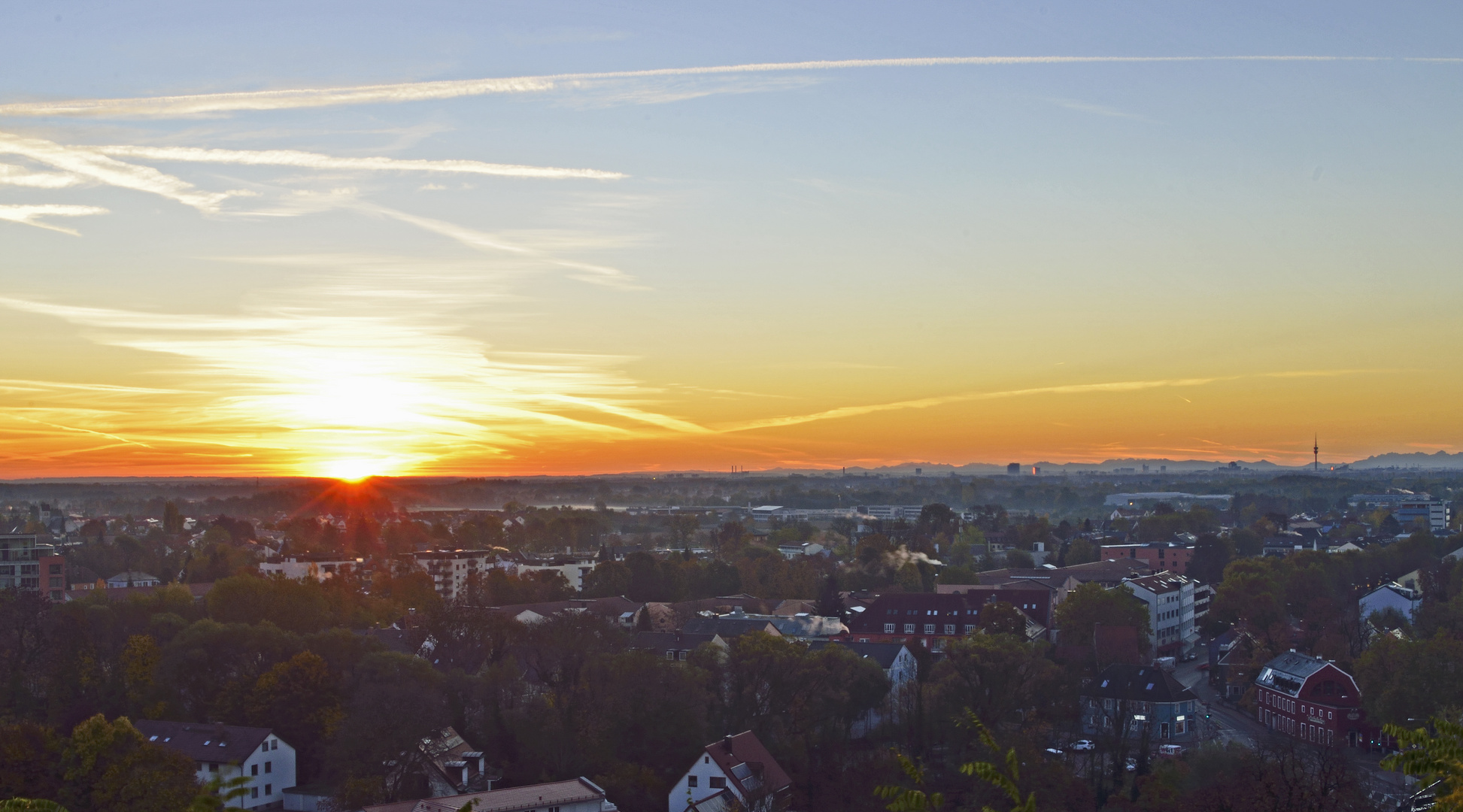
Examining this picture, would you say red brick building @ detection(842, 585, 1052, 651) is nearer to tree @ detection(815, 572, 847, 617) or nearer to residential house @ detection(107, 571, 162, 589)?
tree @ detection(815, 572, 847, 617)

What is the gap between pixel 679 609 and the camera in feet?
168

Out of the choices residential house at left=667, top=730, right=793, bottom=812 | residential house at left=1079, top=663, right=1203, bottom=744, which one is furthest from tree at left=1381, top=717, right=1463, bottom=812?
residential house at left=1079, top=663, right=1203, bottom=744

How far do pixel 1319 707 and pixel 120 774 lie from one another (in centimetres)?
2883

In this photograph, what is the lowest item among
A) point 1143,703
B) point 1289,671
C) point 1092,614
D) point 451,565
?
point 1143,703

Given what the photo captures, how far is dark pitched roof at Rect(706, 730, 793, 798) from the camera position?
2702 cm

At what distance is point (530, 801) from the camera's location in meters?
24.6

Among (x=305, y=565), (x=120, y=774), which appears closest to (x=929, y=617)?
(x=120, y=774)

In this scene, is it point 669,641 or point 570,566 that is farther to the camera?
point 570,566

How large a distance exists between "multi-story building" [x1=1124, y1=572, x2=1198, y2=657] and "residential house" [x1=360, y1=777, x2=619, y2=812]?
31.1 meters

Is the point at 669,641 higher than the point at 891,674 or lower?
higher

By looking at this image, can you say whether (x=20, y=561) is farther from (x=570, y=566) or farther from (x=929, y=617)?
(x=929, y=617)

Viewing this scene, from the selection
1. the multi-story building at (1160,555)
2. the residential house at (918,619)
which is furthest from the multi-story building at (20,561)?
the multi-story building at (1160,555)

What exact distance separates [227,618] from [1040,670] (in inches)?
991

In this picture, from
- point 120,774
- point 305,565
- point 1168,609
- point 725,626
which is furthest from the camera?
point 305,565
